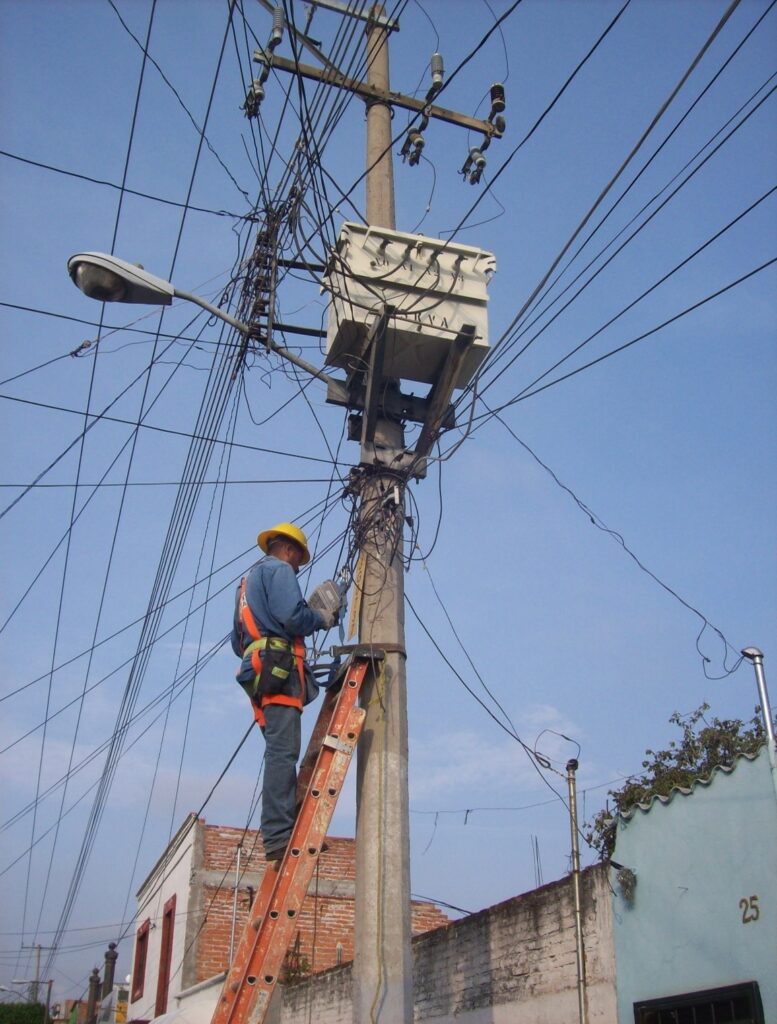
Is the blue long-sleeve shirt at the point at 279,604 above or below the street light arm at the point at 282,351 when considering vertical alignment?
below

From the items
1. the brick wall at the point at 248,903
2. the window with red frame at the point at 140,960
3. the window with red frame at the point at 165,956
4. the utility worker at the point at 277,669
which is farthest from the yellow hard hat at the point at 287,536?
the window with red frame at the point at 140,960

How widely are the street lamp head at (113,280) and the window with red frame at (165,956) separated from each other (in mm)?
14478

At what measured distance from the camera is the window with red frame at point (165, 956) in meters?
18.6

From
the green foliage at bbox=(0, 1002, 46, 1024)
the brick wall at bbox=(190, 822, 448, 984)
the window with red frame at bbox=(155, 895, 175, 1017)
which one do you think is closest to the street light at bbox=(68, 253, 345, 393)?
the brick wall at bbox=(190, 822, 448, 984)

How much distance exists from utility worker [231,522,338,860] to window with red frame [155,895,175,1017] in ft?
46.3

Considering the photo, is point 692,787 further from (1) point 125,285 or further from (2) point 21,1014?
(2) point 21,1014

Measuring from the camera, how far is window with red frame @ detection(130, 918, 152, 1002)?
847 inches

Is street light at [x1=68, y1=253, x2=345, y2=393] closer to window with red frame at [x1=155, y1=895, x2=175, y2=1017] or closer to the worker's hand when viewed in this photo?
the worker's hand

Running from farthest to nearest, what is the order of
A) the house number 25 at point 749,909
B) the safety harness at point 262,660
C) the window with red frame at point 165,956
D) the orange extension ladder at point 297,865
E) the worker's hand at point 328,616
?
the window with red frame at point 165,956 → the house number 25 at point 749,909 → the worker's hand at point 328,616 → the safety harness at point 262,660 → the orange extension ladder at point 297,865

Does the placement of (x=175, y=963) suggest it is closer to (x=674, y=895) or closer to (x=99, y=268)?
(x=674, y=895)

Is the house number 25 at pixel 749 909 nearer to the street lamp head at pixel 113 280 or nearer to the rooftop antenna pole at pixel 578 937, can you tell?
the rooftop antenna pole at pixel 578 937

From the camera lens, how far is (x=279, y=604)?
6.28 meters

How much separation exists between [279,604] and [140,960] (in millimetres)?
18438

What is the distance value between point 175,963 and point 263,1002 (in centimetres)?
1392
